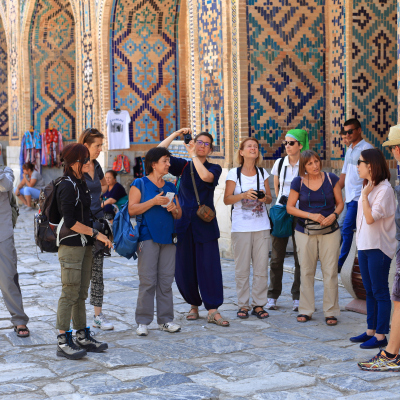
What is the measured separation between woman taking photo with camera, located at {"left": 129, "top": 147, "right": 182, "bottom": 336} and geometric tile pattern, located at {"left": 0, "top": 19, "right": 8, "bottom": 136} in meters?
15.6

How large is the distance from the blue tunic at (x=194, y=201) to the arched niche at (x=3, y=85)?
15.3 meters

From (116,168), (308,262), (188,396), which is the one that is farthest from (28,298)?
(116,168)

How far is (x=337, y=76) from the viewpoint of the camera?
8602mm

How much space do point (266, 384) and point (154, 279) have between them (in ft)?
5.04

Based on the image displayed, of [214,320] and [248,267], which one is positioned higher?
[248,267]

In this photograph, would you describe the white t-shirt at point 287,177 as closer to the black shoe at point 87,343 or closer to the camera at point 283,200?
the camera at point 283,200

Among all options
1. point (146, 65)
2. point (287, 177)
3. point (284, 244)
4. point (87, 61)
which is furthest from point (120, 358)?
point (87, 61)

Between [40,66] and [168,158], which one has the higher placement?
[40,66]

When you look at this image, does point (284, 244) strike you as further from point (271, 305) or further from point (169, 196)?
point (169, 196)

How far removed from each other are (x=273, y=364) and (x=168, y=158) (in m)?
1.79

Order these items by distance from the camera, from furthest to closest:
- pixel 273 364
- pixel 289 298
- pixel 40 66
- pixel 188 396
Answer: pixel 40 66, pixel 289 298, pixel 273 364, pixel 188 396

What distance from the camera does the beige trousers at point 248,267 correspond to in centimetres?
574

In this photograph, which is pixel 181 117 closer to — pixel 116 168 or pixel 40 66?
pixel 116 168

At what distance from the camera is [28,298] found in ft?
21.7
